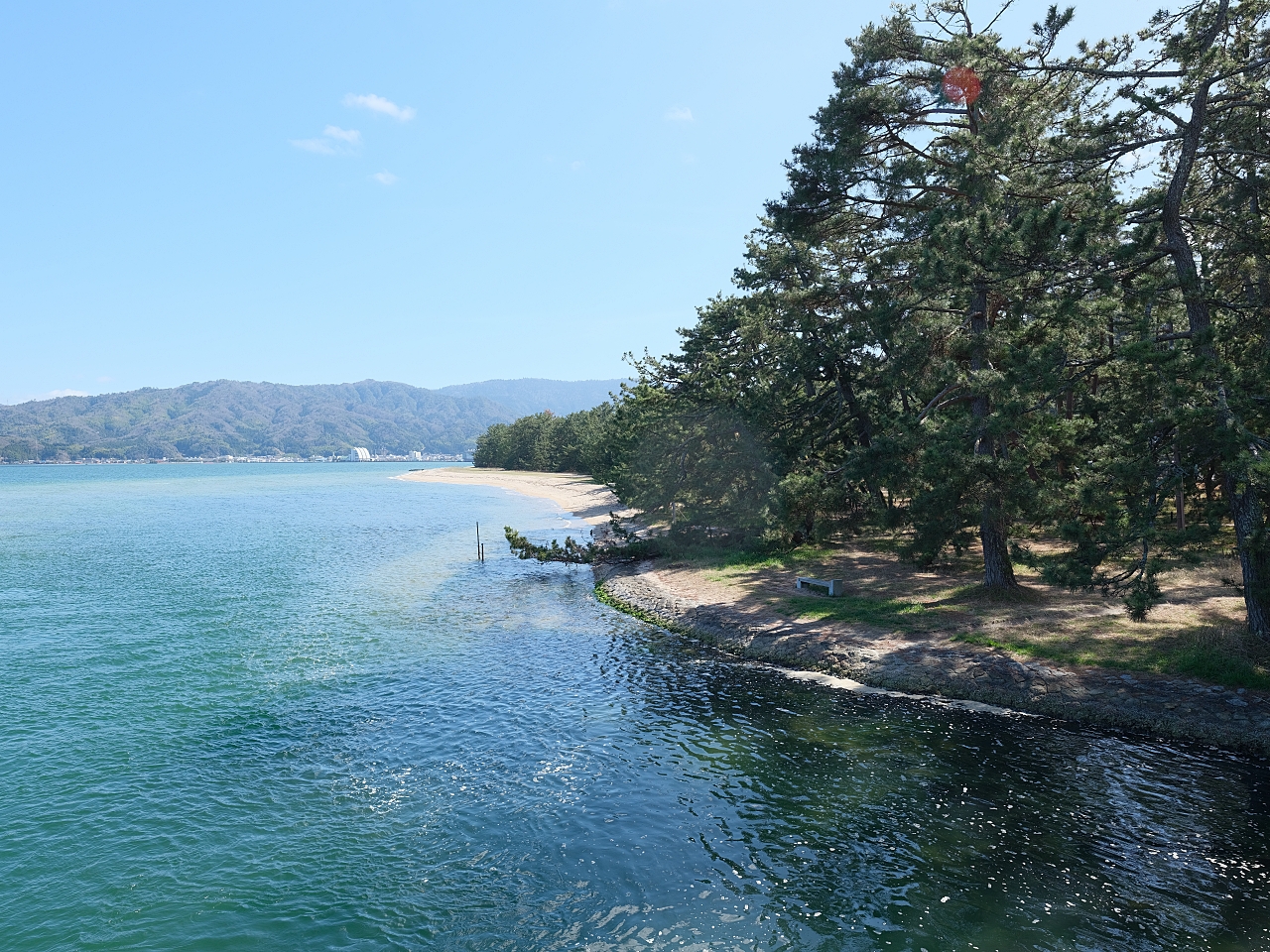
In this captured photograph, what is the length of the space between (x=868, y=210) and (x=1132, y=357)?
14.0m

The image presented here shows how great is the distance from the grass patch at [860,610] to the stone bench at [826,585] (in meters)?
0.47

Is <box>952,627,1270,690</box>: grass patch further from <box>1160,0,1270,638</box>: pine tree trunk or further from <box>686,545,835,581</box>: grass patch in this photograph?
<box>686,545,835,581</box>: grass patch

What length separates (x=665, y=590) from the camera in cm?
3625

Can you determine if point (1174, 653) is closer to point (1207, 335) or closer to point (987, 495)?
point (987, 495)

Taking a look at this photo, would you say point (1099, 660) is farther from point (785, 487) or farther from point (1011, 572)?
point (785, 487)

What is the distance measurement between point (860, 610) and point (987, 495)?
6654mm

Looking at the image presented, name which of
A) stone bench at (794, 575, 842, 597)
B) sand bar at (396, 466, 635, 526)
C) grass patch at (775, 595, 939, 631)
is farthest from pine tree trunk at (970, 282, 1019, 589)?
sand bar at (396, 466, 635, 526)

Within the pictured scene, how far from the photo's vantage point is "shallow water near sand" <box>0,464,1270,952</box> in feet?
38.8

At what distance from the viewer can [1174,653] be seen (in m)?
20.2

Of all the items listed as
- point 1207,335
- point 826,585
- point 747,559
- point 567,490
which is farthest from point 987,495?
point 567,490

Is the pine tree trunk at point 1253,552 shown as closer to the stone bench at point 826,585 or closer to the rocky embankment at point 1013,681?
the rocky embankment at point 1013,681

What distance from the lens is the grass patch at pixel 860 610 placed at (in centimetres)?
2631

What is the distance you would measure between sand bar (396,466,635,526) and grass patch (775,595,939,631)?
133 ft

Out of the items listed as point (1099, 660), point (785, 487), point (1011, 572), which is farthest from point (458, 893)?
point (1011, 572)
